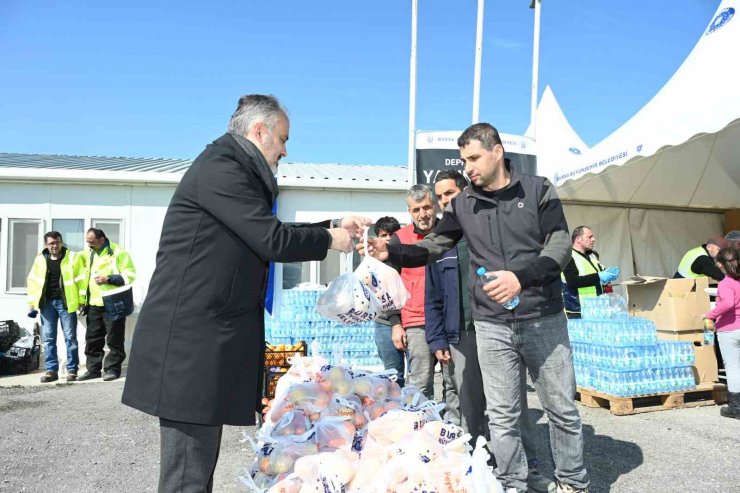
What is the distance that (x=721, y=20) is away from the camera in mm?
9117

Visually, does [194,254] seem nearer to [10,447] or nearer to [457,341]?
[457,341]

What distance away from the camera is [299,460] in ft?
8.13

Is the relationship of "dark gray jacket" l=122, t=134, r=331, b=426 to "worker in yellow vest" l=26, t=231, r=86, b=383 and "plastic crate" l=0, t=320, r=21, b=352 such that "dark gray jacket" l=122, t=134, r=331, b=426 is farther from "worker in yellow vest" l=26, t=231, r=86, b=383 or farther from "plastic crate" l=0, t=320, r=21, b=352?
"plastic crate" l=0, t=320, r=21, b=352

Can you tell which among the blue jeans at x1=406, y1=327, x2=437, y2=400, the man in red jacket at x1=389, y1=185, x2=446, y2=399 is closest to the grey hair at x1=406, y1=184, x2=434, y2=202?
the man in red jacket at x1=389, y1=185, x2=446, y2=399

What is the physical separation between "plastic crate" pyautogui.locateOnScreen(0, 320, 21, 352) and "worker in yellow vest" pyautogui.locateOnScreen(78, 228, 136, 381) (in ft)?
5.14

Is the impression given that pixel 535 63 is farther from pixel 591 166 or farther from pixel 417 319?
pixel 417 319

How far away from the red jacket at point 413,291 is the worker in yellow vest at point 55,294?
6.76 meters

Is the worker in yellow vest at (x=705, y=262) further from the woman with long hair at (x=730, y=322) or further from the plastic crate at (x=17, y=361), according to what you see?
the plastic crate at (x=17, y=361)

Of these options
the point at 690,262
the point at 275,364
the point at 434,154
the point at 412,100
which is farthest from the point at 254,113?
the point at 690,262

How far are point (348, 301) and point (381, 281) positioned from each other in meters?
0.36

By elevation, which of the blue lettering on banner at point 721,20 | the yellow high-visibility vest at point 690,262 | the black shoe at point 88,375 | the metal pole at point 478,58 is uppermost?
the blue lettering on banner at point 721,20

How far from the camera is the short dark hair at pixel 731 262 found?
581cm

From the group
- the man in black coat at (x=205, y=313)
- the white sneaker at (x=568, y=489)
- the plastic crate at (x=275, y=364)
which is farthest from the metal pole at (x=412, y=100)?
the man in black coat at (x=205, y=313)

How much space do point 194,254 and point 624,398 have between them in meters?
5.34
